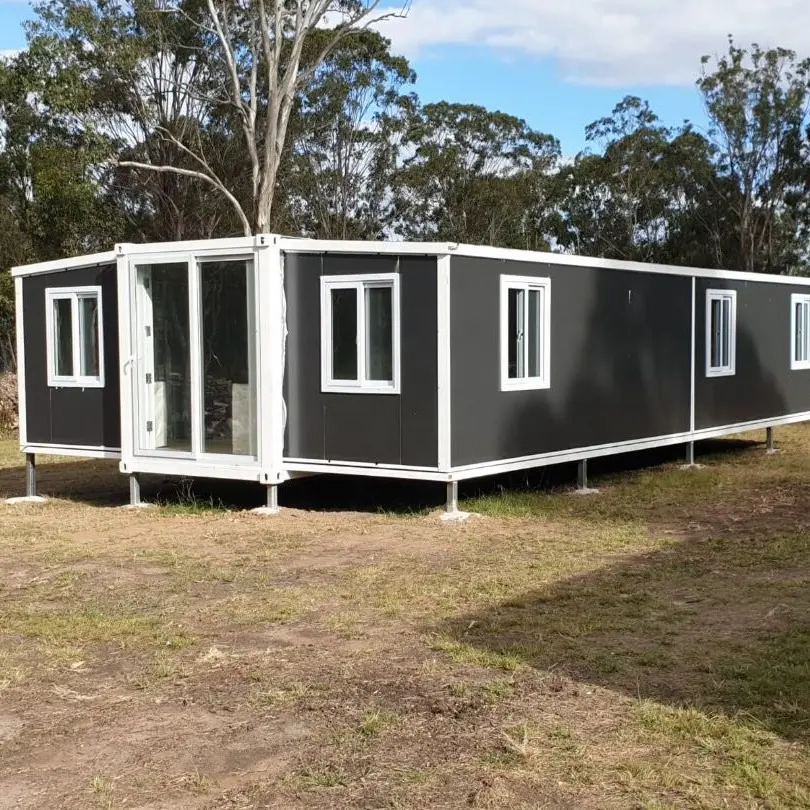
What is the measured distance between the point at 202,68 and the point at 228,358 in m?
22.3

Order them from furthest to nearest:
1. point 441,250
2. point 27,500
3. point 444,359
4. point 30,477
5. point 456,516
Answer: point 30,477
point 27,500
point 456,516
point 444,359
point 441,250

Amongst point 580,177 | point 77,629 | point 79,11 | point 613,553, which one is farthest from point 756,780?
point 580,177

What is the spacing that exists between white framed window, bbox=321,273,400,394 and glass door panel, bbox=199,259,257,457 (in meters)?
0.72

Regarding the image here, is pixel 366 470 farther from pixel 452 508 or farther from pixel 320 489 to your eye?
pixel 320 489

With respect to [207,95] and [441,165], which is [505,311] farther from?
[441,165]

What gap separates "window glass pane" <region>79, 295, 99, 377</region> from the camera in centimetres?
1097

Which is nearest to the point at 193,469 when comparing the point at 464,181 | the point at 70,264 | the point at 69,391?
the point at 69,391

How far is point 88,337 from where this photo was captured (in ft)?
36.3

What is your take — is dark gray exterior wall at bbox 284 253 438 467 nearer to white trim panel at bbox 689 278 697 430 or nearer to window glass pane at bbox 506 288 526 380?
window glass pane at bbox 506 288 526 380

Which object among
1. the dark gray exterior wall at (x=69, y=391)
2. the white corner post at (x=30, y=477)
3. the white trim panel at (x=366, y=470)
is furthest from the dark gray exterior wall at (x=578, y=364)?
the white corner post at (x=30, y=477)

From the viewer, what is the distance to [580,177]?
40562mm

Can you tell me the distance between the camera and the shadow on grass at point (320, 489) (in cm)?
1067

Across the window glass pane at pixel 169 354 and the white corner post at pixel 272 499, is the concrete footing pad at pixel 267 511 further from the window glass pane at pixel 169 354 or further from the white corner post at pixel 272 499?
the window glass pane at pixel 169 354

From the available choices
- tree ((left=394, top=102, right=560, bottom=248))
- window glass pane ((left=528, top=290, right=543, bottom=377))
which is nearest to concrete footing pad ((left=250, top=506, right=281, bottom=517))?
window glass pane ((left=528, top=290, right=543, bottom=377))
